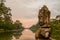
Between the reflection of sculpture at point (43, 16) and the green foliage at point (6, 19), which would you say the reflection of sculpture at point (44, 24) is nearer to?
the reflection of sculpture at point (43, 16)

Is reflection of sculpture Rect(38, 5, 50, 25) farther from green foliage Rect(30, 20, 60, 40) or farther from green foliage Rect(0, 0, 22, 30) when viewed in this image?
green foliage Rect(0, 0, 22, 30)

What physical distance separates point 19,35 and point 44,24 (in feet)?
4.29

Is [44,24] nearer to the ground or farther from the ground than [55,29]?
farther from the ground

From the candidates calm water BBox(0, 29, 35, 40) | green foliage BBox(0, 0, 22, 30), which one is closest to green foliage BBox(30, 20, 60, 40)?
calm water BBox(0, 29, 35, 40)

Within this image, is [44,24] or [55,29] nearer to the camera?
[44,24]

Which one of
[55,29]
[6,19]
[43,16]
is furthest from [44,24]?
[6,19]

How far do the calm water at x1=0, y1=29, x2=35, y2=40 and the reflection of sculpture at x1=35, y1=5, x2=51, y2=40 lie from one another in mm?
554

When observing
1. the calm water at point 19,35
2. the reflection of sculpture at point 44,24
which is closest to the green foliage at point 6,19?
the calm water at point 19,35

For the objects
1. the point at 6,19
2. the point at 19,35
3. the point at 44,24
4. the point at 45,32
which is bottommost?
the point at 19,35

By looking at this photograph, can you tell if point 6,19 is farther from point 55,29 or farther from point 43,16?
point 55,29

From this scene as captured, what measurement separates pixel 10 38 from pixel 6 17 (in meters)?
0.74

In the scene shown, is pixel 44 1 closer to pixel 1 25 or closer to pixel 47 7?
pixel 47 7

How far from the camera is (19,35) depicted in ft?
28.5

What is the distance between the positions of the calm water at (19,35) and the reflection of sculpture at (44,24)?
1.82 feet
